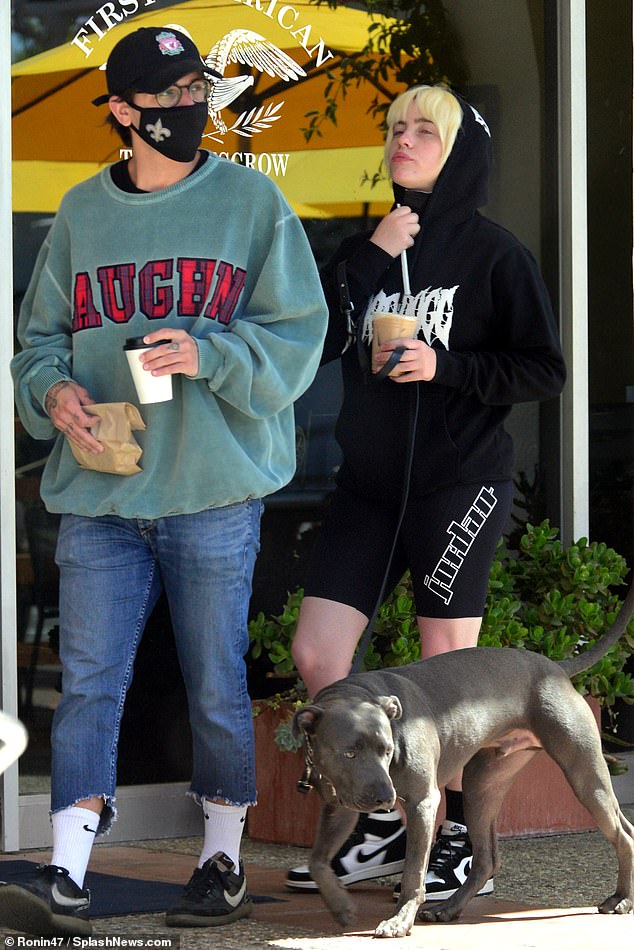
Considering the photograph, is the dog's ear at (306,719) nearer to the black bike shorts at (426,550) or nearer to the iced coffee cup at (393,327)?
the black bike shorts at (426,550)

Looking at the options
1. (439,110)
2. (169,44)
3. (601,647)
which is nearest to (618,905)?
(601,647)

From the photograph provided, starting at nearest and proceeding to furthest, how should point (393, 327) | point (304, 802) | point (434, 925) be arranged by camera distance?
point (434, 925), point (393, 327), point (304, 802)

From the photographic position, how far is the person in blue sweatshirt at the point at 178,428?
12.2 feet

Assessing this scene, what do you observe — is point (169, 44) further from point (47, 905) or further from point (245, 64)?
point (47, 905)

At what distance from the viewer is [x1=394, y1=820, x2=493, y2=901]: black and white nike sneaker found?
Answer: 13.6 feet

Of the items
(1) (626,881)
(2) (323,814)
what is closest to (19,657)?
(2) (323,814)

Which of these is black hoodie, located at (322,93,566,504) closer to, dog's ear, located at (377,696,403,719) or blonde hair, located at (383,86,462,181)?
blonde hair, located at (383,86,462,181)

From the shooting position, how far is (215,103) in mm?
5465

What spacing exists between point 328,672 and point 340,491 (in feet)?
1.81

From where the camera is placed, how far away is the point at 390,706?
3.51 m

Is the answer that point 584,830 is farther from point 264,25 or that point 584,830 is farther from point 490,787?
point 264,25

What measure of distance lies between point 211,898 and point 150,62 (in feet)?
6.83

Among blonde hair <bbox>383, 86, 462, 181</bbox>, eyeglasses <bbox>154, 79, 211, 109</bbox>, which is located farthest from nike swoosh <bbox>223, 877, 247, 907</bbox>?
blonde hair <bbox>383, 86, 462, 181</bbox>

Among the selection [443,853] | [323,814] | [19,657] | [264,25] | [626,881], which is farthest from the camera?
[264,25]
